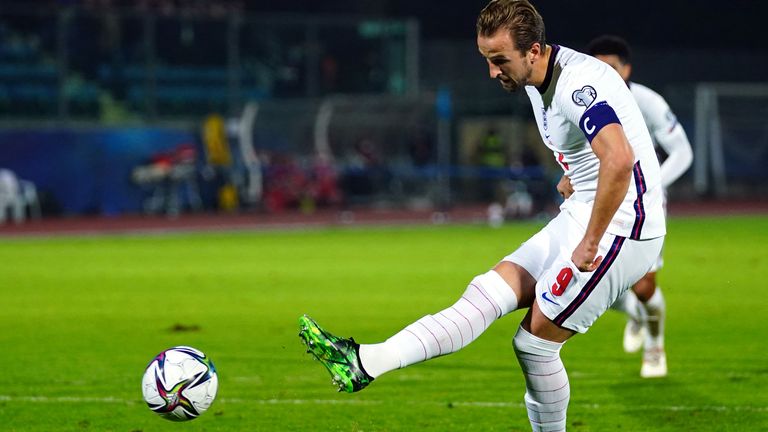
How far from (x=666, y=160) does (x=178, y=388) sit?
388cm

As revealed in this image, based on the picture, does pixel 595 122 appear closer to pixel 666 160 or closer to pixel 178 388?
pixel 178 388

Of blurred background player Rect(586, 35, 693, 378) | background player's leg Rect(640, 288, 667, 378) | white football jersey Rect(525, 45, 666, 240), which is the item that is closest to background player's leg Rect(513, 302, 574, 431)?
white football jersey Rect(525, 45, 666, 240)

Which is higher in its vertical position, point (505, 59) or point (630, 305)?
point (505, 59)

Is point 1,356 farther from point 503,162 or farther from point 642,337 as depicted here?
point 503,162

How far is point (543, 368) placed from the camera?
5375 millimetres

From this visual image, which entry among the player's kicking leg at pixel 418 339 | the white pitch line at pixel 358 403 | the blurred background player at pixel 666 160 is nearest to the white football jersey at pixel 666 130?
the blurred background player at pixel 666 160

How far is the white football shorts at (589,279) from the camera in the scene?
5.20 m

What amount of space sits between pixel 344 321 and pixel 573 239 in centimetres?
581

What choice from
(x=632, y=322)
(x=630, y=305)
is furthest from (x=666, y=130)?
(x=632, y=322)

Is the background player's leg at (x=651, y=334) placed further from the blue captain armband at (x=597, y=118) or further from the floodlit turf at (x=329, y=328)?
the blue captain armband at (x=597, y=118)

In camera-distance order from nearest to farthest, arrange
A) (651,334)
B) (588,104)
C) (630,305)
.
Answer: (588,104) < (651,334) < (630,305)

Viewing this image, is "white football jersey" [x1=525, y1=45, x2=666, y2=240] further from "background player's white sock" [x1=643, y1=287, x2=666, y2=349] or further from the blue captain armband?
"background player's white sock" [x1=643, y1=287, x2=666, y2=349]

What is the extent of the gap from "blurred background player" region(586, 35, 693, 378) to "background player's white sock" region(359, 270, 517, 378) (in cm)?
278

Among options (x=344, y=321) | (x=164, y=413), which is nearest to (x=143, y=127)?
(x=344, y=321)
